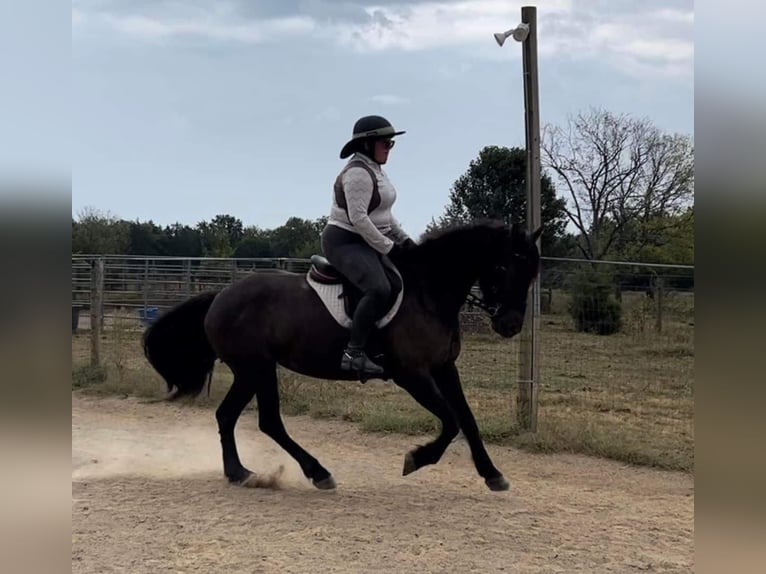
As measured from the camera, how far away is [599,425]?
7809 mm

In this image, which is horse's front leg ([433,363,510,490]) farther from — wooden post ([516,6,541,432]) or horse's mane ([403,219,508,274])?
wooden post ([516,6,541,432])

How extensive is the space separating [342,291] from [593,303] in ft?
23.1

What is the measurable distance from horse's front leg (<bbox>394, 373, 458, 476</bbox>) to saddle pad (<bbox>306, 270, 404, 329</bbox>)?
453mm

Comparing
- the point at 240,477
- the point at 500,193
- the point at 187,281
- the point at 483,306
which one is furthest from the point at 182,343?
the point at 500,193

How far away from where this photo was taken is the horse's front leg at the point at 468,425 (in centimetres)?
541

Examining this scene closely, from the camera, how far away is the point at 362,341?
5188 mm

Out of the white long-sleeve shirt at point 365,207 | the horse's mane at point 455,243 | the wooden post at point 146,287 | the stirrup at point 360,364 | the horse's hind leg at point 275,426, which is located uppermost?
the white long-sleeve shirt at point 365,207

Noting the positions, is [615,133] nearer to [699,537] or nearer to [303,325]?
[303,325]

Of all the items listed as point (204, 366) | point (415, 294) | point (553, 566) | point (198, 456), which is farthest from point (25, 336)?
point (198, 456)

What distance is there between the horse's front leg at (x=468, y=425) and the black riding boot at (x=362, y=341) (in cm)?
60

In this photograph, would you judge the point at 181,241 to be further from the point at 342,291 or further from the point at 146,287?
the point at 342,291

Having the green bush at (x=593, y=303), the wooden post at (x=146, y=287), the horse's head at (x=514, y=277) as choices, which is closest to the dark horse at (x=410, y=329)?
the horse's head at (x=514, y=277)

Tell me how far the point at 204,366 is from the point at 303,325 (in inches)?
52.5

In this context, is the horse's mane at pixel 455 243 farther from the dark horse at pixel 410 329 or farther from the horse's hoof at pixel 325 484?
the horse's hoof at pixel 325 484
